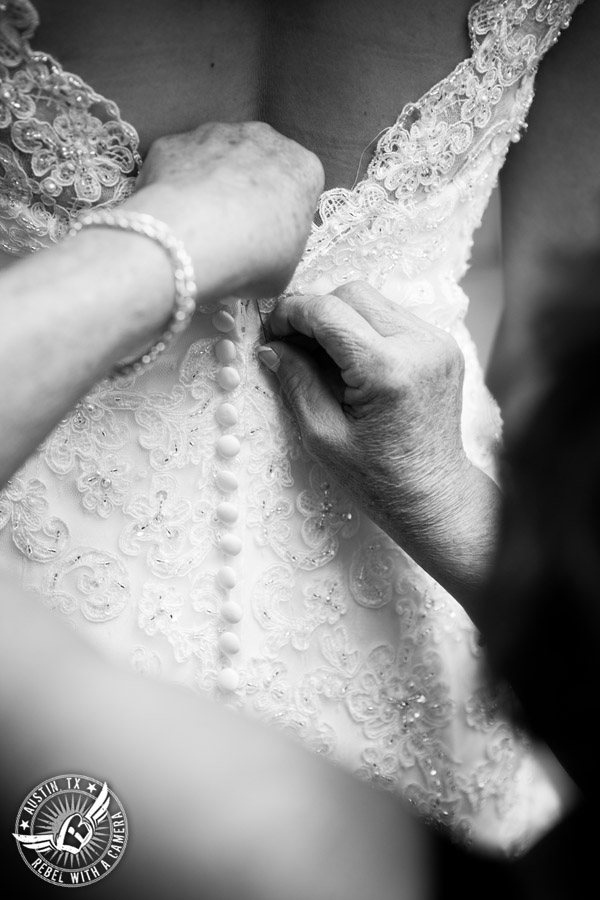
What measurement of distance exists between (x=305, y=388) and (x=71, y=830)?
49cm

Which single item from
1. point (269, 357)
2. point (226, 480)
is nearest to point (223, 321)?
point (269, 357)

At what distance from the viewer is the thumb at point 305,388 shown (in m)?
0.81

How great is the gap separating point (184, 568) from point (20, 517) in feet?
0.59

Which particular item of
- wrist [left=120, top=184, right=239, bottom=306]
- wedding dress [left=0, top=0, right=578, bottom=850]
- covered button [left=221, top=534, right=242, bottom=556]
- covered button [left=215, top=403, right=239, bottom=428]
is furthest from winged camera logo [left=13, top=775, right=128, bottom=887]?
wrist [left=120, top=184, right=239, bottom=306]

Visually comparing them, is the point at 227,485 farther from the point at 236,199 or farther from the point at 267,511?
the point at 236,199

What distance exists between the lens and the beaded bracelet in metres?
0.61

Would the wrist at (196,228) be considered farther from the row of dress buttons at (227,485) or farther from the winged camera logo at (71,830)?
the winged camera logo at (71,830)

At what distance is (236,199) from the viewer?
2.21 feet

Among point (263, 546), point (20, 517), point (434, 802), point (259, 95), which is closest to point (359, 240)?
point (259, 95)

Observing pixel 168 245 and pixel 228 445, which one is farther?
pixel 228 445

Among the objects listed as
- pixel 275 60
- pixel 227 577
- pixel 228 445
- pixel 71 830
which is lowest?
pixel 71 830

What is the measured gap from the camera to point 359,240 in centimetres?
85

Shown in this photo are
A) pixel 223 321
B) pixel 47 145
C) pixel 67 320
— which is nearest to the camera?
pixel 67 320

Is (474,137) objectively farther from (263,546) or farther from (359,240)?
(263,546)
